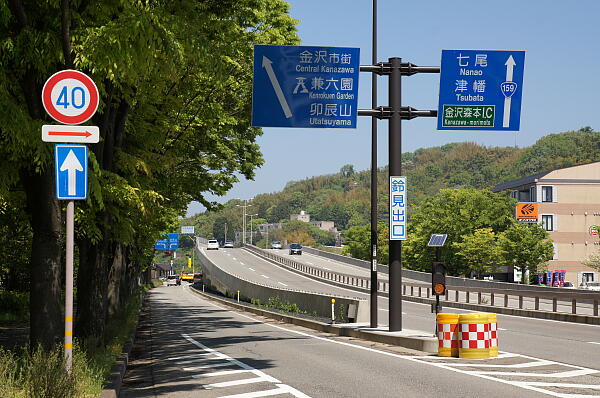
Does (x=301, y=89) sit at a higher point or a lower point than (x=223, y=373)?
higher

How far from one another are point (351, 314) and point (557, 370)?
13.3 m

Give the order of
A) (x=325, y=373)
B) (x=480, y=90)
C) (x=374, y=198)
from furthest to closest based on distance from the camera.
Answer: (x=374, y=198)
(x=480, y=90)
(x=325, y=373)

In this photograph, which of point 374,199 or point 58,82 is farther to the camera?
point 374,199

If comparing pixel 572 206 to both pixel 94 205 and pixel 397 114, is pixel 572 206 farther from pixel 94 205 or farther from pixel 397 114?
pixel 94 205

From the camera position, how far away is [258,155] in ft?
112

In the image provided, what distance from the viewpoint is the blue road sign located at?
9062mm

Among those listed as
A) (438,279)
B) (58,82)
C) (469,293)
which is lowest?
(469,293)

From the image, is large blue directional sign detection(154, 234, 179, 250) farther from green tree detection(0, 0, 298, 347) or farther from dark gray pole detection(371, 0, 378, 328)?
dark gray pole detection(371, 0, 378, 328)

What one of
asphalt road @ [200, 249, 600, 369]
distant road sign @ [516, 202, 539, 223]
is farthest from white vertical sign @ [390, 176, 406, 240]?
distant road sign @ [516, 202, 539, 223]

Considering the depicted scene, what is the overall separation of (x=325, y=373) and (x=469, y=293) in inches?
1560

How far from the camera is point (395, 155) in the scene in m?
20.6

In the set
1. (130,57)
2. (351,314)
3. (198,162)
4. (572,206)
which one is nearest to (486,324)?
(130,57)

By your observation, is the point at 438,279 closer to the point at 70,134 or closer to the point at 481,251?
the point at 70,134

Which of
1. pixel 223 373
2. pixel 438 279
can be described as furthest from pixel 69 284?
pixel 438 279
